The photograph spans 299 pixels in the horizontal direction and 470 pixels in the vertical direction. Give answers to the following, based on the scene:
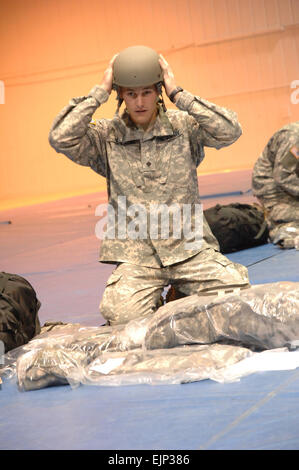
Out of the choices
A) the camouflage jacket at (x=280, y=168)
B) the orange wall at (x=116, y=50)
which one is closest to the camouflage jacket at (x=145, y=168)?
the camouflage jacket at (x=280, y=168)

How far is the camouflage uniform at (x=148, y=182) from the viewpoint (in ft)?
14.9

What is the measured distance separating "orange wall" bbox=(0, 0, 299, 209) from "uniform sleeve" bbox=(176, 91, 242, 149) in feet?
54.8

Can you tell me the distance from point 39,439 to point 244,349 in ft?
3.58

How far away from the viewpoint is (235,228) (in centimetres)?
714

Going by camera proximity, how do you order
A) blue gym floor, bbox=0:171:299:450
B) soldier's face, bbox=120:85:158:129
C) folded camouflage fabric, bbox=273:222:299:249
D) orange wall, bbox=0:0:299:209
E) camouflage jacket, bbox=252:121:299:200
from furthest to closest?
orange wall, bbox=0:0:299:209, camouflage jacket, bbox=252:121:299:200, folded camouflage fabric, bbox=273:222:299:249, soldier's face, bbox=120:85:158:129, blue gym floor, bbox=0:171:299:450

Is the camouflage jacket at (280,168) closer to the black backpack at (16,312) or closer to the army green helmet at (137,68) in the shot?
the army green helmet at (137,68)

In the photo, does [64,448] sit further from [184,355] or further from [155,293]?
[155,293]

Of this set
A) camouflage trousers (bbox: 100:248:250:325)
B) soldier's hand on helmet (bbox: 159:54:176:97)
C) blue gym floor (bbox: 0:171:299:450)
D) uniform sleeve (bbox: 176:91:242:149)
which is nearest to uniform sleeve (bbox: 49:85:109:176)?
soldier's hand on helmet (bbox: 159:54:176:97)

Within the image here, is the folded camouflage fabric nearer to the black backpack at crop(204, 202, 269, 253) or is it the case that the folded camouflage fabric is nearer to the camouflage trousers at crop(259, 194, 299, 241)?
the camouflage trousers at crop(259, 194, 299, 241)

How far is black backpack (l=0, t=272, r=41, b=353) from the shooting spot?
4.19 m

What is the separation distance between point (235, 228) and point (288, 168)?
2.27 feet
